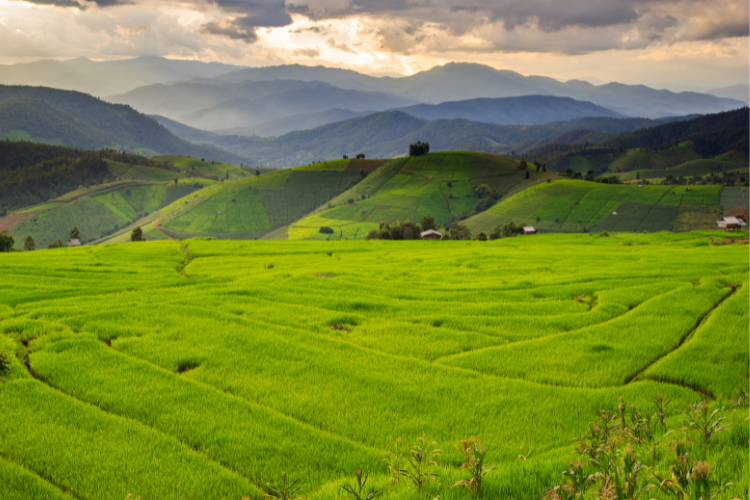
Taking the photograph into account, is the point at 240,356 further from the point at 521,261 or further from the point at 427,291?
the point at 521,261

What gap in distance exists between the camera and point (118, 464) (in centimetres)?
1127

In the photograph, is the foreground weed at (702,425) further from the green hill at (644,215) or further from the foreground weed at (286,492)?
the green hill at (644,215)

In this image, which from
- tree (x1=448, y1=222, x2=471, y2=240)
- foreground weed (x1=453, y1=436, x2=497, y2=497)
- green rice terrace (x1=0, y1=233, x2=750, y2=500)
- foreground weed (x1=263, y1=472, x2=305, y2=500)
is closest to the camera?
foreground weed (x1=263, y1=472, x2=305, y2=500)

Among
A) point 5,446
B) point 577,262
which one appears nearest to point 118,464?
point 5,446

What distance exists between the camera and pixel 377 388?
1627 cm

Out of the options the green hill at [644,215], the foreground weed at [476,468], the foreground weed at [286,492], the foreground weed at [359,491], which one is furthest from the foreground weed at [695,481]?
the green hill at [644,215]

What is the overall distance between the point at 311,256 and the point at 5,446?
151 feet

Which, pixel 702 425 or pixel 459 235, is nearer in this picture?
pixel 702 425

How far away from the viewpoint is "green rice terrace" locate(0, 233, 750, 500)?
30.8 ft

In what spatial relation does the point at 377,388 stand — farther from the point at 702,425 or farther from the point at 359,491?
the point at 702,425

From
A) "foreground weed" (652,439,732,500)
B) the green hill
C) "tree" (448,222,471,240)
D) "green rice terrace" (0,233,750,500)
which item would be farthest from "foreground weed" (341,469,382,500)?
the green hill

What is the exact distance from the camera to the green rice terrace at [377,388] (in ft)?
30.8

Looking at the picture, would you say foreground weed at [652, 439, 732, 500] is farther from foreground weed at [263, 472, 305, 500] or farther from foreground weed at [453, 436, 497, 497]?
foreground weed at [263, 472, 305, 500]

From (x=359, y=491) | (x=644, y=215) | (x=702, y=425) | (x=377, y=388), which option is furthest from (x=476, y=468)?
(x=644, y=215)
